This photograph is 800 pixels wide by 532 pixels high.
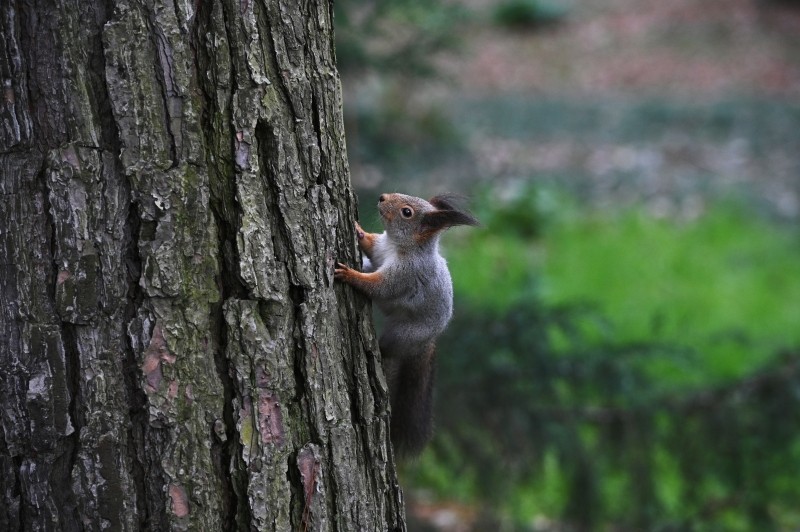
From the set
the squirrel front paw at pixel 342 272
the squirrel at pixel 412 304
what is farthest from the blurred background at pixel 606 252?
the squirrel front paw at pixel 342 272

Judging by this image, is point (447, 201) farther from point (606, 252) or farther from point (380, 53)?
point (606, 252)

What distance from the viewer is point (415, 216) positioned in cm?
251

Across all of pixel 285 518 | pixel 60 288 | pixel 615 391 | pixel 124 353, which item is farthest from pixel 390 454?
pixel 615 391

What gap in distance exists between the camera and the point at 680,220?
25.1 ft

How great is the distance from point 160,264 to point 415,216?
3.24 feet

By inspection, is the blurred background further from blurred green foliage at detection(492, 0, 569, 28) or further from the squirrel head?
blurred green foliage at detection(492, 0, 569, 28)

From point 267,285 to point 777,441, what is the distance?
2.88 meters

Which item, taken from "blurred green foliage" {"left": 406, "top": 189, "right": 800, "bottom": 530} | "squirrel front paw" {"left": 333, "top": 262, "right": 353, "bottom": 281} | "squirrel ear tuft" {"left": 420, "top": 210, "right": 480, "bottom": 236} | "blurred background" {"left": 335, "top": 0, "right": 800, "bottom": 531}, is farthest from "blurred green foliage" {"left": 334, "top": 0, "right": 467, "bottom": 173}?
"squirrel front paw" {"left": 333, "top": 262, "right": 353, "bottom": 281}

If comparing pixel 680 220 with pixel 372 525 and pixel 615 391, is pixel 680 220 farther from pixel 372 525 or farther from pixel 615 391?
pixel 372 525

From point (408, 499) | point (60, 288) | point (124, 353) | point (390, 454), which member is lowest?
point (408, 499)

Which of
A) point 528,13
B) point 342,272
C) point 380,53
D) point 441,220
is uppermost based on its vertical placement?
point 528,13

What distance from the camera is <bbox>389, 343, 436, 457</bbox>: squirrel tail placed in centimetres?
245

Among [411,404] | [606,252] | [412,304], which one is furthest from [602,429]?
[606,252]

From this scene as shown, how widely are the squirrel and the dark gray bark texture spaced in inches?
24.6
